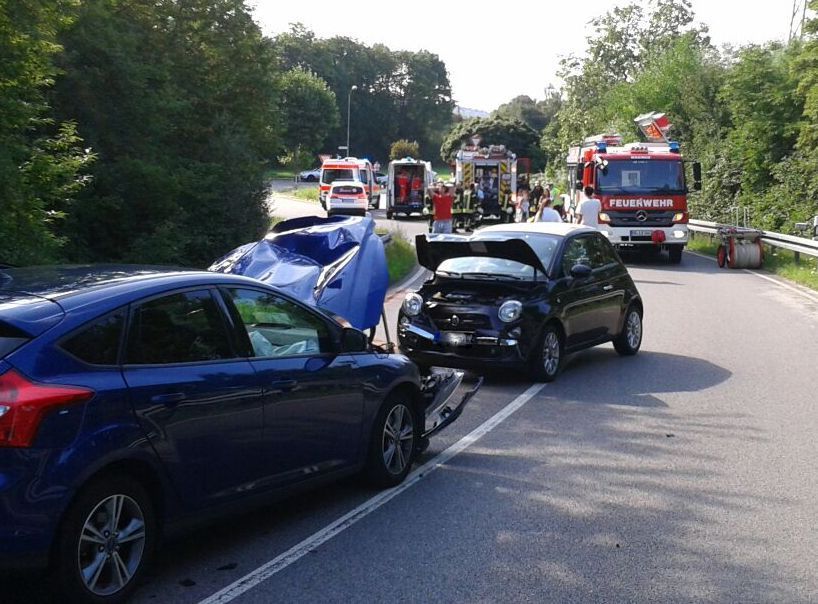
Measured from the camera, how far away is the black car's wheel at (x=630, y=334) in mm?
12984

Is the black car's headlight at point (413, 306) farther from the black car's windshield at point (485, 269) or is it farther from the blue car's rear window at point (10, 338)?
the blue car's rear window at point (10, 338)

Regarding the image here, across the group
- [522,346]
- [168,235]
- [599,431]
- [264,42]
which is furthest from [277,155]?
[599,431]

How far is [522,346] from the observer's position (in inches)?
422

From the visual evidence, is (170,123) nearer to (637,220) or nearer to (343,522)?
(637,220)

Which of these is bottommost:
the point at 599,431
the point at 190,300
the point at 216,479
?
the point at 599,431

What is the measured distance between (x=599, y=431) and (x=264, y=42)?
65.9ft

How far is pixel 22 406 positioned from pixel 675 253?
24789 millimetres

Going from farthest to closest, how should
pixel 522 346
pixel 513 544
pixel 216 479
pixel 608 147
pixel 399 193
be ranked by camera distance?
pixel 399 193, pixel 608 147, pixel 522 346, pixel 513 544, pixel 216 479

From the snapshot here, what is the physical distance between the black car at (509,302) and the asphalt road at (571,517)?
49cm

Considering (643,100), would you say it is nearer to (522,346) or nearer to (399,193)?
(399,193)

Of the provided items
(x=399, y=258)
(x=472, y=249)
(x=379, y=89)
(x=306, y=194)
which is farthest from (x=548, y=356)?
(x=379, y=89)

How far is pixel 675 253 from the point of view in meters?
27.5

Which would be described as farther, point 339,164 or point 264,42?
point 339,164

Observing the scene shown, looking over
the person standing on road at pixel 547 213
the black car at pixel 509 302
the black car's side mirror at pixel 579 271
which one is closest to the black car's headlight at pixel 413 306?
the black car at pixel 509 302
